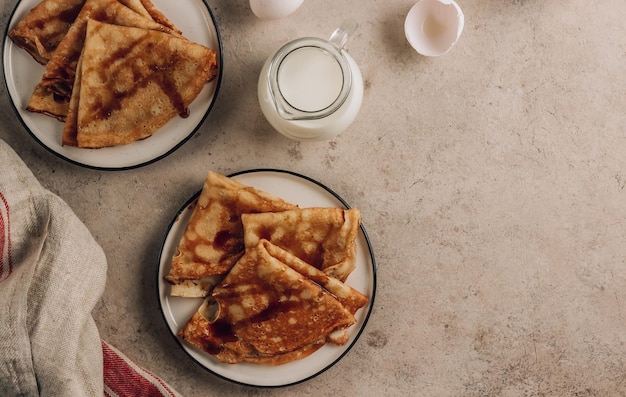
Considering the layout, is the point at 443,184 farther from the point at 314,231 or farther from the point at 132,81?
the point at 132,81

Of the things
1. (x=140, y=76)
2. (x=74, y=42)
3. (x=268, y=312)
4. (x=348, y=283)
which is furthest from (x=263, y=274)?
(x=74, y=42)

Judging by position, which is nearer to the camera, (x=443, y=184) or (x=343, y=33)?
(x=343, y=33)

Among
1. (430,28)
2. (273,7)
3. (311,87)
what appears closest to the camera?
(311,87)

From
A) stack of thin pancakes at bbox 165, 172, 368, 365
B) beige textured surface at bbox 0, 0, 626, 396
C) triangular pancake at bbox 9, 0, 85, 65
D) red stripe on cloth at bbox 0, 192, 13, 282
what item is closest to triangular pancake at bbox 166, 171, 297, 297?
stack of thin pancakes at bbox 165, 172, 368, 365

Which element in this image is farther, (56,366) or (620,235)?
(620,235)

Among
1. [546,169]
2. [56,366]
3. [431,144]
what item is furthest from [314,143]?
[56,366]

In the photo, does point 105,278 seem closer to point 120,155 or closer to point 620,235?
point 120,155

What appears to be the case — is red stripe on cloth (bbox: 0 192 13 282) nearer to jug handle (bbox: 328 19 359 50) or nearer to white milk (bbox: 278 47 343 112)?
white milk (bbox: 278 47 343 112)

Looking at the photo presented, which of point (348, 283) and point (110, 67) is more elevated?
point (110, 67)
